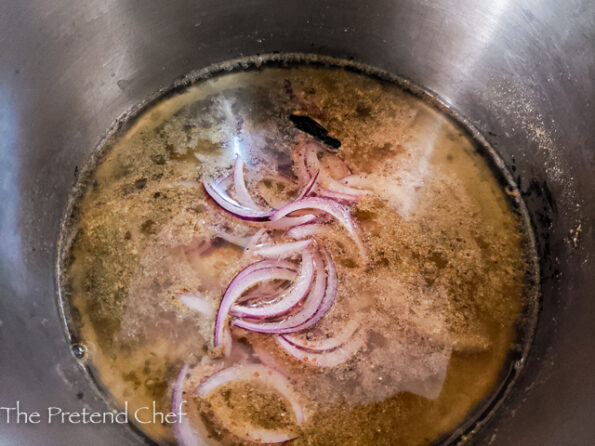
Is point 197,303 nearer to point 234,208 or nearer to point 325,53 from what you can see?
point 234,208

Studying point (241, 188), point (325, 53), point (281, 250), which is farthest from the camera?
point (325, 53)

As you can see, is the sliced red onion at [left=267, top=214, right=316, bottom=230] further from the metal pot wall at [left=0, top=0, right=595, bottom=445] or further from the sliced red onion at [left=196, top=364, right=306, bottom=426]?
the metal pot wall at [left=0, top=0, right=595, bottom=445]

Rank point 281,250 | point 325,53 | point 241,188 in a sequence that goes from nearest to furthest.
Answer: point 281,250 → point 241,188 → point 325,53

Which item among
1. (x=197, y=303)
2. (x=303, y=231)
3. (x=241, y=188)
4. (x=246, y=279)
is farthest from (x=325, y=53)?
(x=197, y=303)

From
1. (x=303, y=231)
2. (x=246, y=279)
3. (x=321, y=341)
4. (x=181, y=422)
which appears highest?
(x=303, y=231)

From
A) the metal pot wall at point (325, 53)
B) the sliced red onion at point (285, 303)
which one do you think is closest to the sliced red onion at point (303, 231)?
the sliced red onion at point (285, 303)

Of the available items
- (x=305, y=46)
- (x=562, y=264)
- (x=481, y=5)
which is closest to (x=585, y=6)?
(x=481, y=5)
